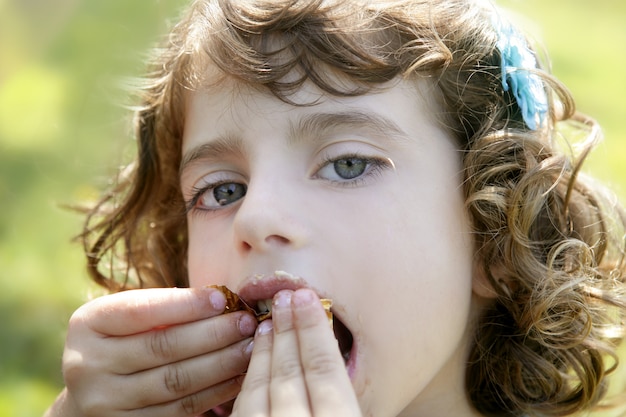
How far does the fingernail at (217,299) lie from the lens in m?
2.07

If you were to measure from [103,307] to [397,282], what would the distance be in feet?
2.41

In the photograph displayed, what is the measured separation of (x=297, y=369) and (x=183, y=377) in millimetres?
432

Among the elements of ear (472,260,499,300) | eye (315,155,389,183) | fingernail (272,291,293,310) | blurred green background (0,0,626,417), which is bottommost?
fingernail (272,291,293,310)

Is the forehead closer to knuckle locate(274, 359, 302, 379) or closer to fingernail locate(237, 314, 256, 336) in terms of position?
fingernail locate(237, 314, 256, 336)

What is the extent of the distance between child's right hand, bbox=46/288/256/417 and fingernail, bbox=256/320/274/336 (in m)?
0.08

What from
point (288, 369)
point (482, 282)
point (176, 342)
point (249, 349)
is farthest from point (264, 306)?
point (482, 282)

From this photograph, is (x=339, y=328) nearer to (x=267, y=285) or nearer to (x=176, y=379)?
(x=267, y=285)

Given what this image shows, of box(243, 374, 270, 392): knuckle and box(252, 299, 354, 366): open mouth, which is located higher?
box(252, 299, 354, 366): open mouth

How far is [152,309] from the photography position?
6.89ft

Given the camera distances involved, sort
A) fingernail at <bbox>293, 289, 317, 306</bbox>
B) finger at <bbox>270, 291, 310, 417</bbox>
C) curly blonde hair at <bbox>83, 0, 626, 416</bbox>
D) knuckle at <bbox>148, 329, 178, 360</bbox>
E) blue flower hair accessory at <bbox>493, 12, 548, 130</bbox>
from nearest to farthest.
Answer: finger at <bbox>270, 291, 310, 417</bbox>, fingernail at <bbox>293, 289, 317, 306</bbox>, knuckle at <bbox>148, 329, 178, 360</bbox>, curly blonde hair at <bbox>83, 0, 626, 416</bbox>, blue flower hair accessory at <bbox>493, 12, 548, 130</bbox>

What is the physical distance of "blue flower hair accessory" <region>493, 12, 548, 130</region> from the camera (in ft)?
8.10

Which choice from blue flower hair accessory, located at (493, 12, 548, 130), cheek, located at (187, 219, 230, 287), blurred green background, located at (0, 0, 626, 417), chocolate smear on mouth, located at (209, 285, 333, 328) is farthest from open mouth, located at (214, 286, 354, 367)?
blurred green background, located at (0, 0, 626, 417)

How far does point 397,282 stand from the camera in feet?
6.90

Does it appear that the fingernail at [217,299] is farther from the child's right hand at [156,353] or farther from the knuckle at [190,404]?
the knuckle at [190,404]
